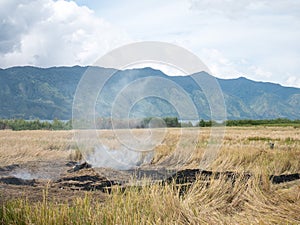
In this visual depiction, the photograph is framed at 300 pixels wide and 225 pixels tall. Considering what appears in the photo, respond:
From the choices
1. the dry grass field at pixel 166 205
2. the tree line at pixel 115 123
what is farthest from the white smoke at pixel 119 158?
the dry grass field at pixel 166 205

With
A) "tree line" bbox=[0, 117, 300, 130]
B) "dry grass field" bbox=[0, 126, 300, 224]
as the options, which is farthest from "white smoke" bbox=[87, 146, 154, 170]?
"dry grass field" bbox=[0, 126, 300, 224]

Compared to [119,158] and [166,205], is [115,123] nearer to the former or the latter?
[119,158]

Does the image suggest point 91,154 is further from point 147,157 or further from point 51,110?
point 51,110

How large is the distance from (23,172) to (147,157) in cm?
416

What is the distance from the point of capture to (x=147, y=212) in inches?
213

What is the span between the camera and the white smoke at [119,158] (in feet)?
43.3

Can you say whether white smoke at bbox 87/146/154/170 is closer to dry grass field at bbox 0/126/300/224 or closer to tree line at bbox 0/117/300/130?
tree line at bbox 0/117/300/130

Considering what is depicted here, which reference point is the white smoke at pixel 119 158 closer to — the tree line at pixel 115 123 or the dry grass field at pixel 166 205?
the tree line at pixel 115 123

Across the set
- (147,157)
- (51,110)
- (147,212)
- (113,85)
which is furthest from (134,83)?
(51,110)

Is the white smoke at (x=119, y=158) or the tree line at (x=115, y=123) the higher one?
the tree line at (x=115, y=123)

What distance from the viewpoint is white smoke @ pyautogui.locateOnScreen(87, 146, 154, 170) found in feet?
43.3

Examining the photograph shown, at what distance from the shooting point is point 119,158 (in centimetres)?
1437

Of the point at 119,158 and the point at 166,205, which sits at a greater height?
the point at 166,205

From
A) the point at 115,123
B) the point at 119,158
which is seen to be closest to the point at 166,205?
the point at 115,123
